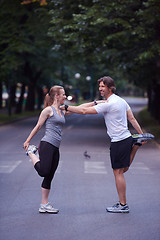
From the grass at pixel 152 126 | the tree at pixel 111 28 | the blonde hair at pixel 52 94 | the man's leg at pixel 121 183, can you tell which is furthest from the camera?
the grass at pixel 152 126

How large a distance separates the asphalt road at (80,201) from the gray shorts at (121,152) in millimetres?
702

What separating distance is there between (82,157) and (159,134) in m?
7.77

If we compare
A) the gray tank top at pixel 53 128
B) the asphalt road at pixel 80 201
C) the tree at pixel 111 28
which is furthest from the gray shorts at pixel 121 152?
the tree at pixel 111 28

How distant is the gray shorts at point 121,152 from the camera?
705cm

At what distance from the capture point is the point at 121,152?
23.1 feet

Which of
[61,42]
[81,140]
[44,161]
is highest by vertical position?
[61,42]

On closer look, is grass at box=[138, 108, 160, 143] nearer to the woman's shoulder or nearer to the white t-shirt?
the white t-shirt

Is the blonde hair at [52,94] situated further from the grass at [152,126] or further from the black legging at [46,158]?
the grass at [152,126]

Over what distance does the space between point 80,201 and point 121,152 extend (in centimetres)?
132

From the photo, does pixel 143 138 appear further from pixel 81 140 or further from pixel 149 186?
pixel 81 140

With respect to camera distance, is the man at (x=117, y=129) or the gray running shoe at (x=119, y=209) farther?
the gray running shoe at (x=119, y=209)

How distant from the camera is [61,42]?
69.0 ft

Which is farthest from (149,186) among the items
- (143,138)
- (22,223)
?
(22,223)

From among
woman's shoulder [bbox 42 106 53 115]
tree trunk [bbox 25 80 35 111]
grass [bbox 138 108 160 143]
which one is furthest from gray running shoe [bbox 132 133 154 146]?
tree trunk [bbox 25 80 35 111]
